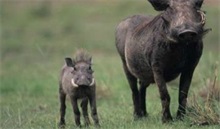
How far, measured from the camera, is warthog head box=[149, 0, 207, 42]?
9938mm

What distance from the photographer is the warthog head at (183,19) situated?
32.6 ft

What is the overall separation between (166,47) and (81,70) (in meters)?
1.23

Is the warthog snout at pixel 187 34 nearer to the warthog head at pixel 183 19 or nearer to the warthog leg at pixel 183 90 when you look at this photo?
the warthog head at pixel 183 19

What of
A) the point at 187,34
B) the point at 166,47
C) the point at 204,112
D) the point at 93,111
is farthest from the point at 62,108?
the point at 187,34

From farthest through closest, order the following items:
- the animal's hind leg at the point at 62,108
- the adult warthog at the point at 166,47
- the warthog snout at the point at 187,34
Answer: the animal's hind leg at the point at 62,108 → the adult warthog at the point at 166,47 → the warthog snout at the point at 187,34

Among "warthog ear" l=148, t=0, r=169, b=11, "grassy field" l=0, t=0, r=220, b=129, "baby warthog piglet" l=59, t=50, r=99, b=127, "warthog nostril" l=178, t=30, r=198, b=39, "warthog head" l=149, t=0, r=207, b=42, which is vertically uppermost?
"warthog ear" l=148, t=0, r=169, b=11

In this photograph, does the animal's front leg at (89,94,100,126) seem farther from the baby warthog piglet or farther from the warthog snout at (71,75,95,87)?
the warthog snout at (71,75,95,87)

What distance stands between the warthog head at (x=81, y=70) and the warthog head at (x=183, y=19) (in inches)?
50.0

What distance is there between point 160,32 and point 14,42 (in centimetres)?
1458

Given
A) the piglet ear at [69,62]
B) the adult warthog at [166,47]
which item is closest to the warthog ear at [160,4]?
the adult warthog at [166,47]

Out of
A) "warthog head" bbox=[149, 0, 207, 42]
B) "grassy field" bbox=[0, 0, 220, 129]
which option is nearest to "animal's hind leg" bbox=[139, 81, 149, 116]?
"grassy field" bbox=[0, 0, 220, 129]

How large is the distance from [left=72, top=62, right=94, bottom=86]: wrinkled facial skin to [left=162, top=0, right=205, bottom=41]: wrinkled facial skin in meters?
1.34

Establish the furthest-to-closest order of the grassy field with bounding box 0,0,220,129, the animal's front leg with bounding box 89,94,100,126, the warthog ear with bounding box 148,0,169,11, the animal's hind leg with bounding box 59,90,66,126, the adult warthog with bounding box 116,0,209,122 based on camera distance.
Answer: the grassy field with bounding box 0,0,220,129 → the animal's hind leg with bounding box 59,90,66,126 → the animal's front leg with bounding box 89,94,100,126 → the warthog ear with bounding box 148,0,169,11 → the adult warthog with bounding box 116,0,209,122

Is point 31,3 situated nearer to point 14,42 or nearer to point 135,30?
point 14,42
